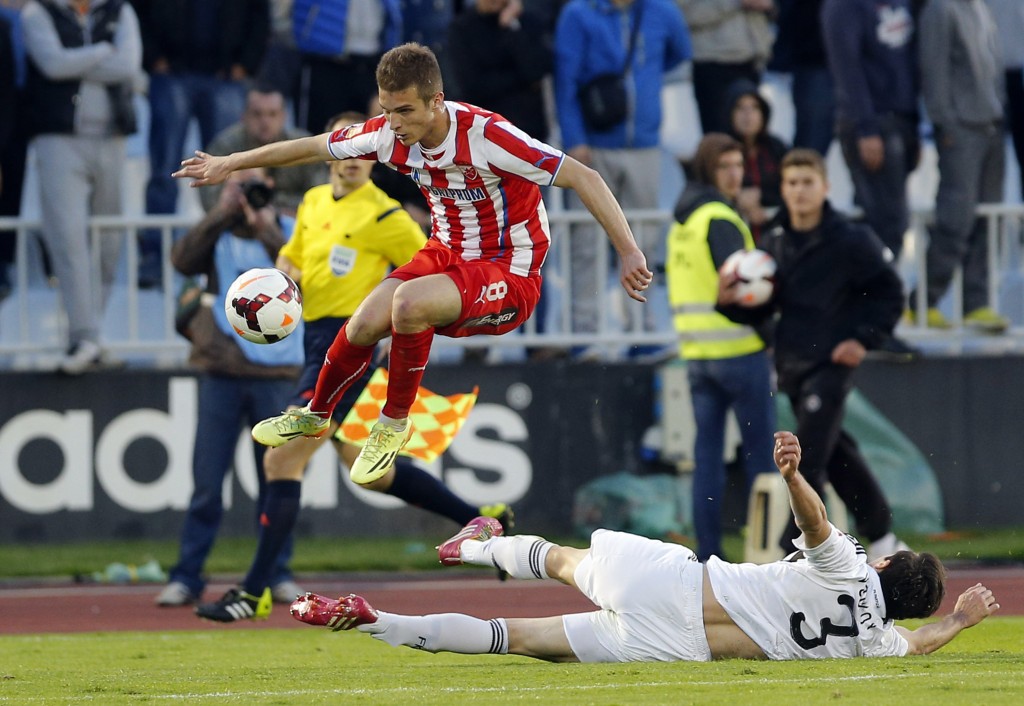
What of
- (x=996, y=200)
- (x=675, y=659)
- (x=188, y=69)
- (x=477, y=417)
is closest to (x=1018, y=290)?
(x=996, y=200)

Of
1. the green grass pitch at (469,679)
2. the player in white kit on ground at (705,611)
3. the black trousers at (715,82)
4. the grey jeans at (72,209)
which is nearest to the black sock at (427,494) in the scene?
the green grass pitch at (469,679)

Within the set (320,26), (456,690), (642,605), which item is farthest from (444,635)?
(320,26)

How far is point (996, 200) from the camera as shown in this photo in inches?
550

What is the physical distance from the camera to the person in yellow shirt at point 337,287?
9.77 metres

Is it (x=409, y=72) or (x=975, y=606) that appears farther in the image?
(x=975, y=606)

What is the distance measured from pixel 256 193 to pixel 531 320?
3.59 metres

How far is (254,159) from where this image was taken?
8.02 m

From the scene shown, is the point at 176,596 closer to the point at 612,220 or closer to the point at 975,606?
the point at 612,220

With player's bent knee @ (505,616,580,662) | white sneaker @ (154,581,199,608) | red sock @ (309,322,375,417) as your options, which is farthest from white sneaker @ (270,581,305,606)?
player's bent knee @ (505,616,580,662)

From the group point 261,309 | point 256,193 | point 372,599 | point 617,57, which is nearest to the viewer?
point 261,309

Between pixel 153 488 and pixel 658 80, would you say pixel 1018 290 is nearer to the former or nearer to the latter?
pixel 658 80

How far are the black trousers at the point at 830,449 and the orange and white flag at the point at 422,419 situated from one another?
1946 mm

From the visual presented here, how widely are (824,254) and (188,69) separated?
17.9ft

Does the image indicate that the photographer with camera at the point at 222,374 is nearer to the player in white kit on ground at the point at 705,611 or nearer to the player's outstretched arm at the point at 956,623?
the player in white kit on ground at the point at 705,611
